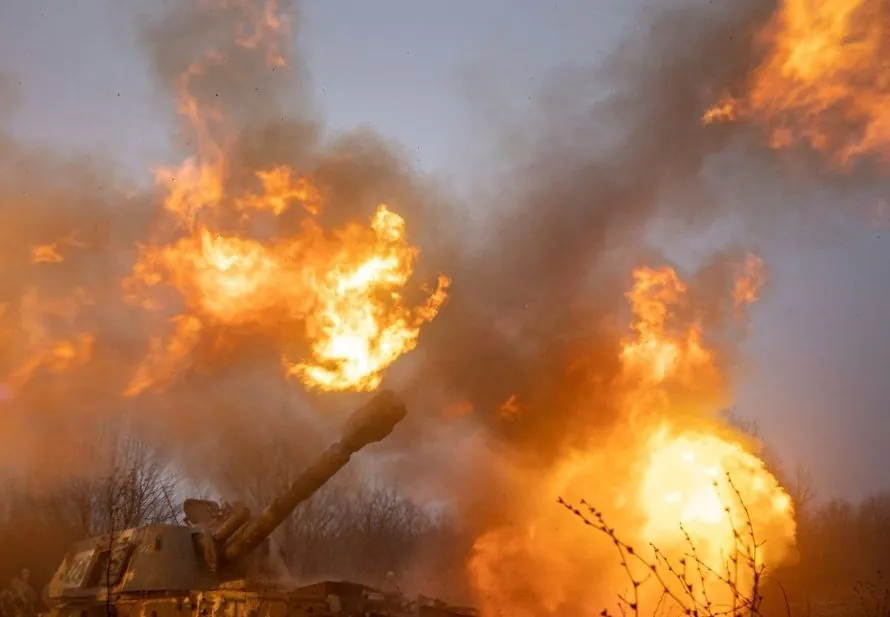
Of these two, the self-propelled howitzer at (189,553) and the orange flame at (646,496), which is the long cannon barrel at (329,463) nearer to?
the self-propelled howitzer at (189,553)

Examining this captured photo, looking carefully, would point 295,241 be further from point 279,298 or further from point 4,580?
point 4,580

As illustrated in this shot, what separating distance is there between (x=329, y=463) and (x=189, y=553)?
3.13m

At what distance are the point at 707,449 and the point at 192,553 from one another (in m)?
11.0

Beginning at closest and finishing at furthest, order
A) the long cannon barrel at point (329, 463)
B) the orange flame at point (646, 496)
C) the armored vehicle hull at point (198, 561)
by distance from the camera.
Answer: the armored vehicle hull at point (198, 561) < the long cannon barrel at point (329, 463) < the orange flame at point (646, 496)

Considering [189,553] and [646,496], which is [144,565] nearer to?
[189,553]

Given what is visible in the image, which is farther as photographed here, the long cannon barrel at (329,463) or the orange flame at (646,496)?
the orange flame at (646,496)

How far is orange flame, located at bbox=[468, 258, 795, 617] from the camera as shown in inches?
666

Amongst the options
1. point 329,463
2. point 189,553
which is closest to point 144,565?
point 189,553

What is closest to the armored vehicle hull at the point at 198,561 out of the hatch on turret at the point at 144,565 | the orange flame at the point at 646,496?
the hatch on turret at the point at 144,565

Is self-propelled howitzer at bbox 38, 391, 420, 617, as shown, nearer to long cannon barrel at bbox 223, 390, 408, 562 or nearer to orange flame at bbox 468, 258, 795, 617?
long cannon barrel at bbox 223, 390, 408, 562

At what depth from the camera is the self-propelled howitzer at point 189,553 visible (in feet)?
41.5

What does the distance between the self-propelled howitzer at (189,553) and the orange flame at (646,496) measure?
303 inches

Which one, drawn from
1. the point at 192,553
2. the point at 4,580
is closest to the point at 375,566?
the point at 4,580

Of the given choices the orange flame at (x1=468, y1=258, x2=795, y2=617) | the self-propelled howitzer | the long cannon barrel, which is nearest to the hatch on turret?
the self-propelled howitzer
